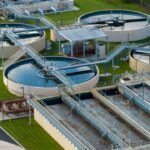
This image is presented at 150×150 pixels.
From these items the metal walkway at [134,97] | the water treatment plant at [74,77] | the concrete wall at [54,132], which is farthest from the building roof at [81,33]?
the concrete wall at [54,132]

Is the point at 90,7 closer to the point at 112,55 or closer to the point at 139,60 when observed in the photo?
the point at 112,55

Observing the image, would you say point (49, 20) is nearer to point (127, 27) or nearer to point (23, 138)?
point (127, 27)

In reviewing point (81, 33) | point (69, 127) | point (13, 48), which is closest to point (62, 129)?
point (69, 127)

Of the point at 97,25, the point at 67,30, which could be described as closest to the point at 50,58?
the point at 67,30

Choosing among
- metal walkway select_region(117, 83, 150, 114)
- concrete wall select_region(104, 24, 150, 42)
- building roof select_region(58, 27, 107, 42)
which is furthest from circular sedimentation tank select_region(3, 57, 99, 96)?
concrete wall select_region(104, 24, 150, 42)

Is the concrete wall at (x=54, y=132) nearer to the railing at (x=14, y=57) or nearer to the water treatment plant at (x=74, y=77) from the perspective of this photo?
the water treatment plant at (x=74, y=77)

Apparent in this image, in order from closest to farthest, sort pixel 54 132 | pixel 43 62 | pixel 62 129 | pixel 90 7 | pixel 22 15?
1. pixel 62 129
2. pixel 54 132
3. pixel 43 62
4. pixel 22 15
5. pixel 90 7

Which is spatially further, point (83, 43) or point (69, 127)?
point (83, 43)
